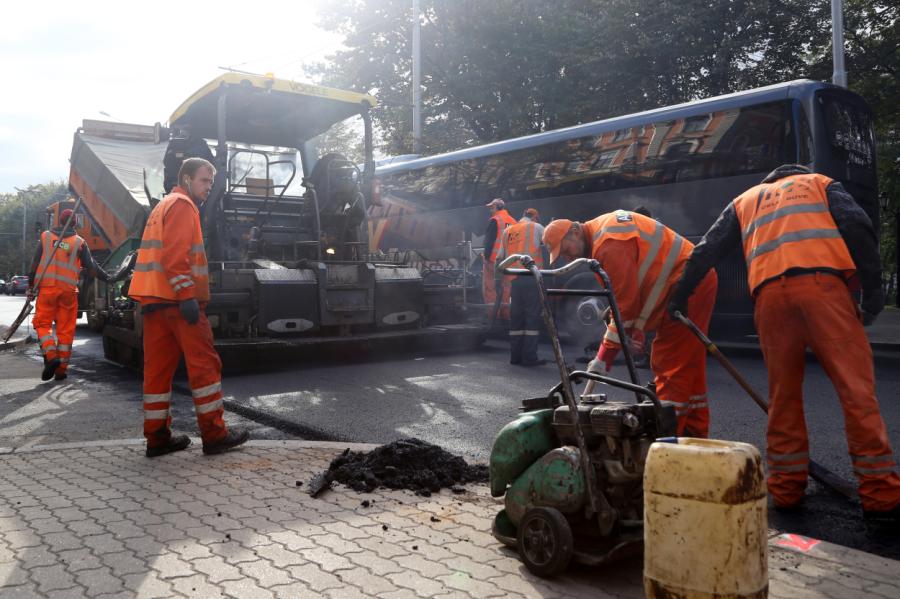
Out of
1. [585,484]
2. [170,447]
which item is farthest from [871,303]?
[170,447]

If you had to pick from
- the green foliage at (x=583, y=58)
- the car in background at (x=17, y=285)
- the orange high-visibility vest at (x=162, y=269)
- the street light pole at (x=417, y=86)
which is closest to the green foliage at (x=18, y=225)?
the car in background at (x=17, y=285)

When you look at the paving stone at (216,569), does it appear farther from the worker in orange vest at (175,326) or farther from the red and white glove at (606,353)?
the red and white glove at (606,353)

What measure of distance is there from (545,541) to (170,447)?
2663mm

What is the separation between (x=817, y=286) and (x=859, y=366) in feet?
1.20

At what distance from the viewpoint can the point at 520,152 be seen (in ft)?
45.5

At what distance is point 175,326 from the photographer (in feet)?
14.7

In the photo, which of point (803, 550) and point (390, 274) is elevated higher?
point (390, 274)

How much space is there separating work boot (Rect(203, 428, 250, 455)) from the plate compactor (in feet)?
7.00

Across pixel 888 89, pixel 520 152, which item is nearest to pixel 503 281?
pixel 520 152

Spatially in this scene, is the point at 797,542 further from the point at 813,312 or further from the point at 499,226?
the point at 499,226

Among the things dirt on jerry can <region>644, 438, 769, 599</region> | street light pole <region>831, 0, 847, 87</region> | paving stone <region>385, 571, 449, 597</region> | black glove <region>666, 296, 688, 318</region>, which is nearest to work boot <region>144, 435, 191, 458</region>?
paving stone <region>385, 571, 449, 597</region>

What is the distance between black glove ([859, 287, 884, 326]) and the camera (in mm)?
3387

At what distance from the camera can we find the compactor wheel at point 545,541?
2604 millimetres

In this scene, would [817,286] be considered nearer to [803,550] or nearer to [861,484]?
[861,484]
